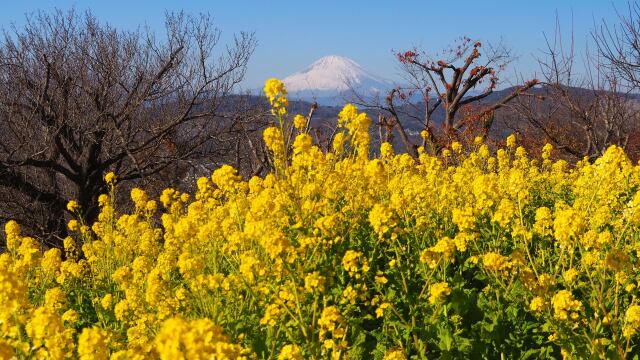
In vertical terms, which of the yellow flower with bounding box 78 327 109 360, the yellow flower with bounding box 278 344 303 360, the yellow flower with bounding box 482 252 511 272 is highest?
the yellow flower with bounding box 482 252 511 272

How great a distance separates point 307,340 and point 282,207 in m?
1.89

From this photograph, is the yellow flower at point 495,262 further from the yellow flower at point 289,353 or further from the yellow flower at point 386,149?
the yellow flower at point 386,149

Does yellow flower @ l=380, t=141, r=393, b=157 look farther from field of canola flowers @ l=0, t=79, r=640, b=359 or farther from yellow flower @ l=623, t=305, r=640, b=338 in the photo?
yellow flower @ l=623, t=305, r=640, b=338

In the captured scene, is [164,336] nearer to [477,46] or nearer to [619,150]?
[619,150]

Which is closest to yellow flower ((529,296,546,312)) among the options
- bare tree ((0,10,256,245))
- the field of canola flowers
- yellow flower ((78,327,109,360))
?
the field of canola flowers

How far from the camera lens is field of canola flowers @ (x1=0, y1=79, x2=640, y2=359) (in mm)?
3057

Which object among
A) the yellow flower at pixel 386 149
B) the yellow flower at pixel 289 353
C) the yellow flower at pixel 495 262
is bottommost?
the yellow flower at pixel 289 353

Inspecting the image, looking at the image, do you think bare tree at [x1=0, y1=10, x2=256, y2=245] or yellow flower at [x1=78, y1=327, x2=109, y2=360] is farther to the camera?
bare tree at [x1=0, y1=10, x2=256, y2=245]

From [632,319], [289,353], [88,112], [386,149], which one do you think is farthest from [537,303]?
[88,112]

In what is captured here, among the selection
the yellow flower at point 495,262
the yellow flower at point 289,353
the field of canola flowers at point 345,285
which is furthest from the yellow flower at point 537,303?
the yellow flower at point 289,353

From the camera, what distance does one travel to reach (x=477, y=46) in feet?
68.7

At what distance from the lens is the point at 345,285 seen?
450 cm

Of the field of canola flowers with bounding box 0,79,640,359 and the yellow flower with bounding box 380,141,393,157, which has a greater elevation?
the yellow flower with bounding box 380,141,393,157

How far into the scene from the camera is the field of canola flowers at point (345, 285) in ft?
10.0
